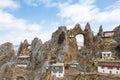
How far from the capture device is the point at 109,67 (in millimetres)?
84438

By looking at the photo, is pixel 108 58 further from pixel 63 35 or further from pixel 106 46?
pixel 63 35

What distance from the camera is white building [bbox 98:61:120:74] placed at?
82500mm

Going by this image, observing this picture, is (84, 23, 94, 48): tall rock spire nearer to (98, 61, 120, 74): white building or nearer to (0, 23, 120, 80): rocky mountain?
(0, 23, 120, 80): rocky mountain

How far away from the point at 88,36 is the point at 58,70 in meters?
28.8

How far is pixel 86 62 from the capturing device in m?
92.3

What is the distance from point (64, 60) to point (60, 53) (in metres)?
3.59

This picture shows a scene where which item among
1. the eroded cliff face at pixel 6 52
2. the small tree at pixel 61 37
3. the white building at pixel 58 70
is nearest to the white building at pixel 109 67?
the white building at pixel 58 70

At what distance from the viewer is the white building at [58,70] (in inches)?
3376

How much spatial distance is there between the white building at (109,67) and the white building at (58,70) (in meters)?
15.2

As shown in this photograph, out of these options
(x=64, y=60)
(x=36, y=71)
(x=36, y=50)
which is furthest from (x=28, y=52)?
(x=64, y=60)

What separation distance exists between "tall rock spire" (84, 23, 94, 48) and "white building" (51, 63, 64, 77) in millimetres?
22211

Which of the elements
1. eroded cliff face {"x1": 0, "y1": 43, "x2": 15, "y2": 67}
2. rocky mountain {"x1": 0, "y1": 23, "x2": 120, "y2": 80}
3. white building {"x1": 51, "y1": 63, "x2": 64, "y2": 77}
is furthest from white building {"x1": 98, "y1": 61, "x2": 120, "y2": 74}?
eroded cliff face {"x1": 0, "y1": 43, "x2": 15, "y2": 67}

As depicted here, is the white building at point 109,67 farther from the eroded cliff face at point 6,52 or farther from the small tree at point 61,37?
the eroded cliff face at point 6,52

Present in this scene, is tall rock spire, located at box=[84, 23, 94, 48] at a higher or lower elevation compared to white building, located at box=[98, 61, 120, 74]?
higher
